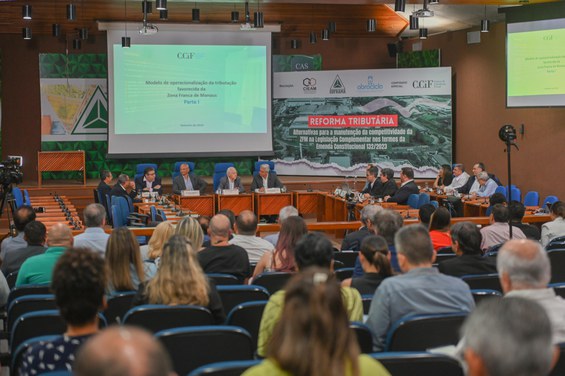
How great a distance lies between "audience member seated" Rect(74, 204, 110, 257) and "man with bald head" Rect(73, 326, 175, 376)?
463 cm

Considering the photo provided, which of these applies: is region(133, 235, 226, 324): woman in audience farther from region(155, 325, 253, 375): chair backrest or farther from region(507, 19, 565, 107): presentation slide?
region(507, 19, 565, 107): presentation slide

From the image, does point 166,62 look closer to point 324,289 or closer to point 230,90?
point 230,90

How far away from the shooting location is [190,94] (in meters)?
16.2

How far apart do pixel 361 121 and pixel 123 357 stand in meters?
15.3

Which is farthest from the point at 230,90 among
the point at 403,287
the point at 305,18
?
the point at 403,287

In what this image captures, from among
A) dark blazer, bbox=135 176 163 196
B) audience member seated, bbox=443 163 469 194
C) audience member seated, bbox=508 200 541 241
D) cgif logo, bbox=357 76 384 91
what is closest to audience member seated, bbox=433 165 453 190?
audience member seated, bbox=443 163 469 194

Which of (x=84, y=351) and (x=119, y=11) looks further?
(x=119, y=11)

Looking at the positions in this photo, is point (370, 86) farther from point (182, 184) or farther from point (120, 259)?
point (120, 259)

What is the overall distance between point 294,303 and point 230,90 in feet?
48.0

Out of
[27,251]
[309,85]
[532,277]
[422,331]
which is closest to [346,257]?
[27,251]

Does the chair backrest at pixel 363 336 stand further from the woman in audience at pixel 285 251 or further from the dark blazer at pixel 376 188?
the dark blazer at pixel 376 188

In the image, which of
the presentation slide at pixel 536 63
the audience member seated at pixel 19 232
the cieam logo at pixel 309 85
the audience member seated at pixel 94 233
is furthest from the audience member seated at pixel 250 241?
the cieam logo at pixel 309 85

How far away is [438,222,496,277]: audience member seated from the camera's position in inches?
197

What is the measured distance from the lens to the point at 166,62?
629 inches
